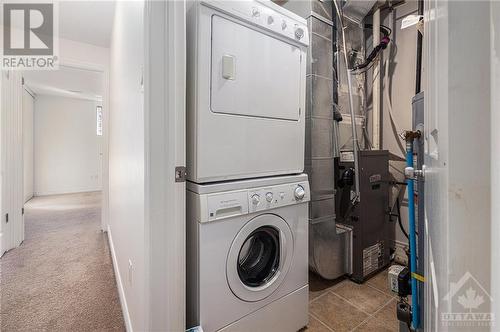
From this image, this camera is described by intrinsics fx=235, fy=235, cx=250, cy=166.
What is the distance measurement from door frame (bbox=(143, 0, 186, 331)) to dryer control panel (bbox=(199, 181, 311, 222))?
13 cm

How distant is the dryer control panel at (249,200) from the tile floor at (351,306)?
0.83 metres

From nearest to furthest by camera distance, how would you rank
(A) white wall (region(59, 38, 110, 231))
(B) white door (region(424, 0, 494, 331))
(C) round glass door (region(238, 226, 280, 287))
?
(B) white door (region(424, 0, 494, 331))
(C) round glass door (region(238, 226, 280, 287))
(A) white wall (region(59, 38, 110, 231))

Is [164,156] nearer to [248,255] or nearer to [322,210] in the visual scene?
[248,255]

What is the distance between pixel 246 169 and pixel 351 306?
51.8 inches

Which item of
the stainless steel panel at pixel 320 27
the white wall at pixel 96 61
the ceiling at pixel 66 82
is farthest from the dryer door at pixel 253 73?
the ceiling at pixel 66 82

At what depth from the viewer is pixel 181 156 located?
984mm

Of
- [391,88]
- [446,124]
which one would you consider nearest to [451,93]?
[446,124]

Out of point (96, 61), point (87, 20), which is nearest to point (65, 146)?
point (96, 61)

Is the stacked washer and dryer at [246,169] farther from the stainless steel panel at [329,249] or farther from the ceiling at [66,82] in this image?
the ceiling at [66,82]

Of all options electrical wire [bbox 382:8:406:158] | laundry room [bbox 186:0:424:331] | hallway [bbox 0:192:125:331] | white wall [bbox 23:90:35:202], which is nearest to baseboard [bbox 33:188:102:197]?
white wall [bbox 23:90:35:202]

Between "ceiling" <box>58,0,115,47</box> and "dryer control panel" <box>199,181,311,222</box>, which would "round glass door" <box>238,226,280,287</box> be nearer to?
"dryer control panel" <box>199,181,311,222</box>

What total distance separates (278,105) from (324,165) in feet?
2.58

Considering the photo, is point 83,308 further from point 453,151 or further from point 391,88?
point 391,88

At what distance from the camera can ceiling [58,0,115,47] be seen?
2264mm
